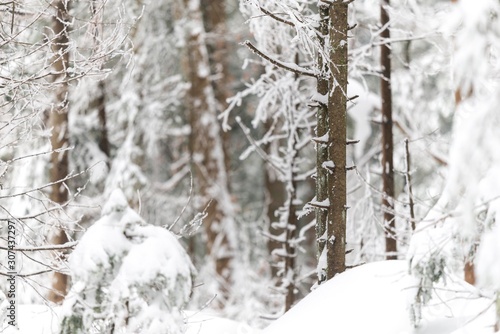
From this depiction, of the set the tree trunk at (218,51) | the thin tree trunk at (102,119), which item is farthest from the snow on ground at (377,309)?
the tree trunk at (218,51)

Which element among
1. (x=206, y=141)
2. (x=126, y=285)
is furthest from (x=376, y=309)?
(x=206, y=141)

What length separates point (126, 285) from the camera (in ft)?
12.5

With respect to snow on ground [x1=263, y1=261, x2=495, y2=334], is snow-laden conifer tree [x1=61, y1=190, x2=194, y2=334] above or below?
above

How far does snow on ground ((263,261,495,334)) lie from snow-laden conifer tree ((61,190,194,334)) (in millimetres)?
1031

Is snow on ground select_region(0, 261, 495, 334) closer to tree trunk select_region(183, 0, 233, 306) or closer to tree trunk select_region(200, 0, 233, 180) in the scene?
tree trunk select_region(183, 0, 233, 306)

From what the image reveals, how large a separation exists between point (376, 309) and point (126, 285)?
1.68 m

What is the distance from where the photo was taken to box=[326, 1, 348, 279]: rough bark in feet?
16.7

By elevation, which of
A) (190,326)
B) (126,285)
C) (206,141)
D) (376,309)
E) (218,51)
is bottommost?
(190,326)

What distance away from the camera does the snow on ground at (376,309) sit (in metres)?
4.07

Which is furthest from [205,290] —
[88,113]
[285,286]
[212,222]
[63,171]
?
[285,286]

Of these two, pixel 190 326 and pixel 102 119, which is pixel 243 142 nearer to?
pixel 102 119

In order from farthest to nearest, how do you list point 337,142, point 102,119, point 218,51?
point 218,51 < point 102,119 < point 337,142

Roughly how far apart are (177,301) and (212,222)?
33.4ft

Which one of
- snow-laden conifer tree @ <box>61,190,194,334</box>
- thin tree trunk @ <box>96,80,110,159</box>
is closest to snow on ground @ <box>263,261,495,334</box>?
snow-laden conifer tree @ <box>61,190,194,334</box>
